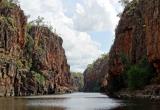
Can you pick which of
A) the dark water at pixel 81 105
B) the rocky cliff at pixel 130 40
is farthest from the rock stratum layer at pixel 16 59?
the dark water at pixel 81 105

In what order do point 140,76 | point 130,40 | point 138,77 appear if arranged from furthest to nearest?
point 130,40 < point 138,77 < point 140,76

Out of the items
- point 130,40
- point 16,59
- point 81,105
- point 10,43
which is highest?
point 10,43

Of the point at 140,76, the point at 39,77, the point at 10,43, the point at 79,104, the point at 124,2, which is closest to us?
the point at 79,104

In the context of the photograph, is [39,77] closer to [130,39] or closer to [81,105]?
[130,39]

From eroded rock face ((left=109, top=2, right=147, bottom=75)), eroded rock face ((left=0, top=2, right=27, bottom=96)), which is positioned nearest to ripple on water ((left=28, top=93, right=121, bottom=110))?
eroded rock face ((left=109, top=2, right=147, bottom=75))

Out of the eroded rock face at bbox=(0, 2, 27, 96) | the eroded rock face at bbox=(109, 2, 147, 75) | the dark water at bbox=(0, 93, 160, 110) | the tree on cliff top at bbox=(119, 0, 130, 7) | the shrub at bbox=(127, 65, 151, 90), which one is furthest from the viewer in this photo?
the tree on cliff top at bbox=(119, 0, 130, 7)

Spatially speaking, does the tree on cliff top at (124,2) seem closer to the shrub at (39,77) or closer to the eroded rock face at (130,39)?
the eroded rock face at (130,39)

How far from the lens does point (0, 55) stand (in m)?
154

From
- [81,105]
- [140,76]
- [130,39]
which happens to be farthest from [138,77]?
[81,105]

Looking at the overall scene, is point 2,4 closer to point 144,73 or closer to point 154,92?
point 144,73

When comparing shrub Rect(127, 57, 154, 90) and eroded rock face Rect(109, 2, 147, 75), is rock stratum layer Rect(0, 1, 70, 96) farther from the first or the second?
shrub Rect(127, 57, 154, 90)

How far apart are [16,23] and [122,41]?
54328mm

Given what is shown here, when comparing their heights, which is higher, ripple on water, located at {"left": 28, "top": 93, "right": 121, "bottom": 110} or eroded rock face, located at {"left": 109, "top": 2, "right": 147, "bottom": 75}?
eroded rock face, located at {"left": 109, "top": 2, "right": 147, "bottom": 75}

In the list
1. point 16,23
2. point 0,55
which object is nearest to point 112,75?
point 0,55
